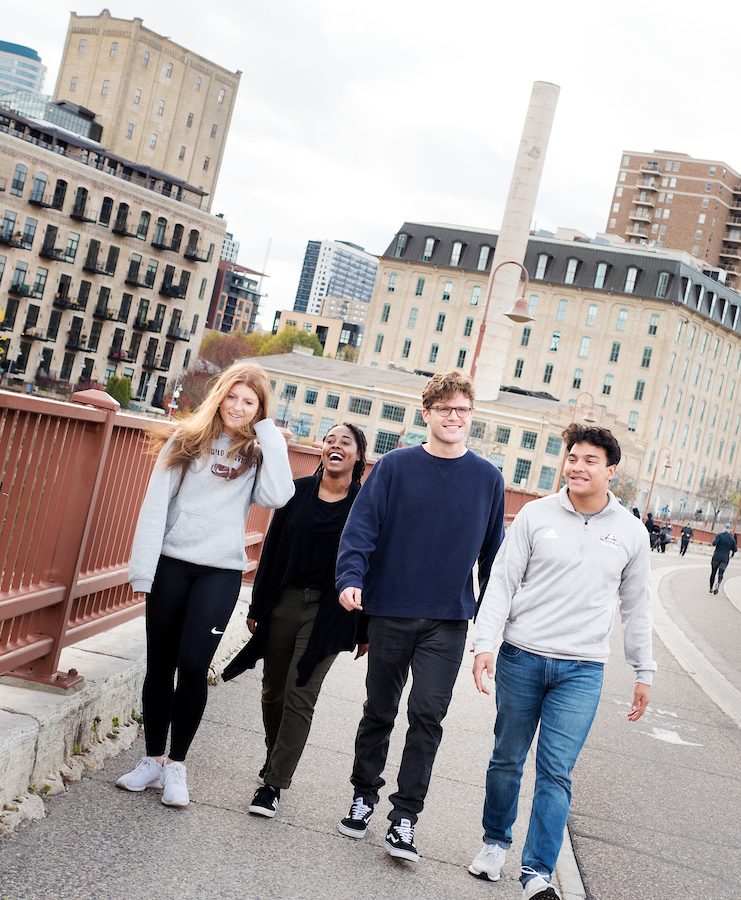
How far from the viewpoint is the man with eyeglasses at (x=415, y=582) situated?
5355 mm

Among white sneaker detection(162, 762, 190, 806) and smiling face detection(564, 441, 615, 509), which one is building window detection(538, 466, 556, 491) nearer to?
smiling face detection(564, 441, 615, 509)

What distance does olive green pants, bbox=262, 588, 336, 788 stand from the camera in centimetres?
552

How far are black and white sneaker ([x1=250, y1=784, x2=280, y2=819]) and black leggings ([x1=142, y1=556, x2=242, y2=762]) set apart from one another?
1.30ft

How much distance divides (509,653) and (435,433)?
105 cm

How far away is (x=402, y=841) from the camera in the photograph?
5.24m

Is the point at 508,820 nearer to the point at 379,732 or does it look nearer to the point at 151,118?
the point at 379,732

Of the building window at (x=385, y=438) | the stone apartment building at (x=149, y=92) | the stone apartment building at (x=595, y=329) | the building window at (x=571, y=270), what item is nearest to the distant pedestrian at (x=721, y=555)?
the building window at (x=385, y=438)

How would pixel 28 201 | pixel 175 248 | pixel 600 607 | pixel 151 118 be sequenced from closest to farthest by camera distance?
pixel 600 607 < pixel 28 201 < pixel 175 248 < pixel 151 118

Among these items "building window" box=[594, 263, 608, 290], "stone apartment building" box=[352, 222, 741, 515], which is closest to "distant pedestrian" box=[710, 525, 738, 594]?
"stone apartment building" box=[352, 222, 741, 515]

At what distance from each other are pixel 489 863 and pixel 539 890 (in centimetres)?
40

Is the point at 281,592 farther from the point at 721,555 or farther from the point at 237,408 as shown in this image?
the point at 721,555

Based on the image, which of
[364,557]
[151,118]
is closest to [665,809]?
[364,557]

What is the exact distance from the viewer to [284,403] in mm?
94125

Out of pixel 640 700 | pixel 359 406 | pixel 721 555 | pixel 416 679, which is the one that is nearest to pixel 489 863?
pixel 416 679
